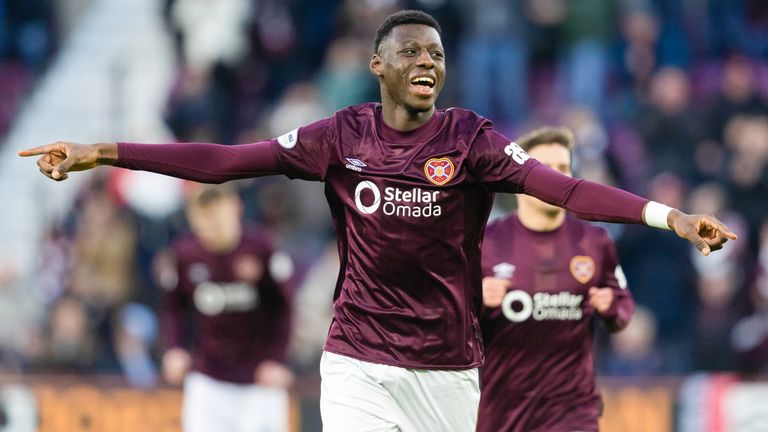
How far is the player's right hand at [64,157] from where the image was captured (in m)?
5.04

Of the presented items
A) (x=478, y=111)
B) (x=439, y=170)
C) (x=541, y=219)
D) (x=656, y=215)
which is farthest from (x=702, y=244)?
(x=478, y=111)

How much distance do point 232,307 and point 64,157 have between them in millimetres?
4333

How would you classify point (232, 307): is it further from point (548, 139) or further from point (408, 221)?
point (408, 221)

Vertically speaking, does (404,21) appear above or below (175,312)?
above

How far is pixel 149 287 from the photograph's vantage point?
13.0 m

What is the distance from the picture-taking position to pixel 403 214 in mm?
5422

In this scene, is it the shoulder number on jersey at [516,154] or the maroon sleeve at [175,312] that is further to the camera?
the maroon sleeve at [175,312]

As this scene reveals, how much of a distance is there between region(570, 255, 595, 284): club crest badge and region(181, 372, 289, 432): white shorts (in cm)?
325

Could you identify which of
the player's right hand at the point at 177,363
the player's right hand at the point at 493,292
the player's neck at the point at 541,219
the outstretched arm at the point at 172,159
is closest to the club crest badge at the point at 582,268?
the player's neck at the point at 541,219

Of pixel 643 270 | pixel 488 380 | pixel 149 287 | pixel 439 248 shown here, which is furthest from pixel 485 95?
pixel 439 248

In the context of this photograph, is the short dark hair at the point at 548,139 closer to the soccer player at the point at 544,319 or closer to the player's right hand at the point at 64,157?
the soccer player at the point at 544,319

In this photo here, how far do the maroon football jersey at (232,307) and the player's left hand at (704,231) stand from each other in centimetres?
501

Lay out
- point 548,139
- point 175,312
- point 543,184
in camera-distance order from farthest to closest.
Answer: point 175,312 → point 548,139 → point 543,184

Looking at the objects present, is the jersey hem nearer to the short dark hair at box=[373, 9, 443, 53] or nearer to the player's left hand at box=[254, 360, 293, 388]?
the short dark hair at box=[373, 9, 443, 53]
